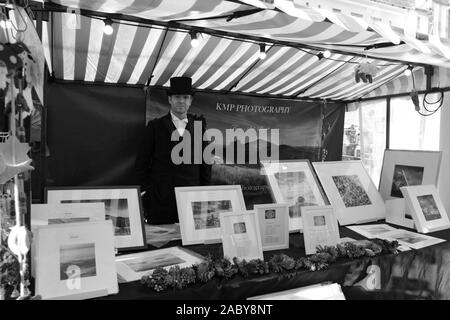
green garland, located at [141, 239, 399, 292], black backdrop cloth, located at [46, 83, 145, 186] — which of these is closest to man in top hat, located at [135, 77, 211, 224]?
black backdrop cloth, located at [46, 83, 145, 186]

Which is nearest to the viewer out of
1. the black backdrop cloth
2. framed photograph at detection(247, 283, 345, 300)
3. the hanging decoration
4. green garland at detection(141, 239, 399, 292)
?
the hanging decoration

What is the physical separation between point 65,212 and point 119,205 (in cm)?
21

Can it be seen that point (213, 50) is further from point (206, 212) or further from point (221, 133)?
point (206, 212)

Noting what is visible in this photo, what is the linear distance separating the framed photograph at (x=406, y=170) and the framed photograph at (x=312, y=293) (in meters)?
1.04

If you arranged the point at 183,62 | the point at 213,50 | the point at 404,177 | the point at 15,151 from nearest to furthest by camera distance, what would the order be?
the point at 15,151, the point at 404,177, the point at 213,50, the point at 183,62

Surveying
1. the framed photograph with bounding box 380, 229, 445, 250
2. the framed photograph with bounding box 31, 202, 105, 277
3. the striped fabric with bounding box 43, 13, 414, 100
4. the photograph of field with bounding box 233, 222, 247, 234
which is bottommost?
the framed photograph with bounding box 380, 229, 445, 250

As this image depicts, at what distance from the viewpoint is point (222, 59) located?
327 cm

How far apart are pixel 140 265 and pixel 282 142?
3382mm

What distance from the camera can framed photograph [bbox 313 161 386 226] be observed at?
1.87 meters

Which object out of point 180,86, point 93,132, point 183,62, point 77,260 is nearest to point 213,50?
point 183,62

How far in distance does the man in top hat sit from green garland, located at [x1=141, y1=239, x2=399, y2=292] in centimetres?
127

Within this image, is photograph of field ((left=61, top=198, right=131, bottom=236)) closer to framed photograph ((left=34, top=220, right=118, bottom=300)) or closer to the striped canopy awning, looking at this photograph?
framed photograph ((left=34, top=220, right=118, bottom=300))

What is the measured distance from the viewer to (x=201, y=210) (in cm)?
154

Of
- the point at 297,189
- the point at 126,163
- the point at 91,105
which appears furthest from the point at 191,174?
the point at 91,105
